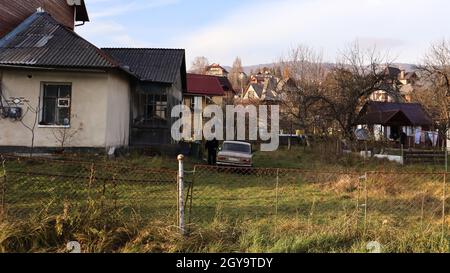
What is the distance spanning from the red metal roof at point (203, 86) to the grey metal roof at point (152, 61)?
2105 cm

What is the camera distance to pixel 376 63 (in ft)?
82.5

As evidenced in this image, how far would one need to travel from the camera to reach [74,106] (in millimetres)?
15281

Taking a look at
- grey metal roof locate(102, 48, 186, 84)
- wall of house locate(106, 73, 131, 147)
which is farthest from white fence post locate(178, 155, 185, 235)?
grey metal roof locate(102, 48, 186, 84)

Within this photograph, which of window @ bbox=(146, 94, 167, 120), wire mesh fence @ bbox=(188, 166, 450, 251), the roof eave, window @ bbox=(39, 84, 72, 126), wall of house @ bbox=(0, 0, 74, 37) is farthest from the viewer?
the roof eave

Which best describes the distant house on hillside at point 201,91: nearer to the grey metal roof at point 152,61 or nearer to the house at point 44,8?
the house at point 44,8

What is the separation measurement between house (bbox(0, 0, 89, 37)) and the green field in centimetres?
808

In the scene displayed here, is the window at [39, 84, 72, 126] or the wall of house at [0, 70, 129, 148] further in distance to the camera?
the window at [39, 84, 72, 126]

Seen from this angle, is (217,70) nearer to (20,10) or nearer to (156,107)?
(156,107)

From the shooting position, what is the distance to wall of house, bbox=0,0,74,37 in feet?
57.2

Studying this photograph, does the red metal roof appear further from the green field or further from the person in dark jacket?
the green field

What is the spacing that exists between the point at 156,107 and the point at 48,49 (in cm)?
559

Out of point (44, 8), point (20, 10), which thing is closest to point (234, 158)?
point (20, 10)
